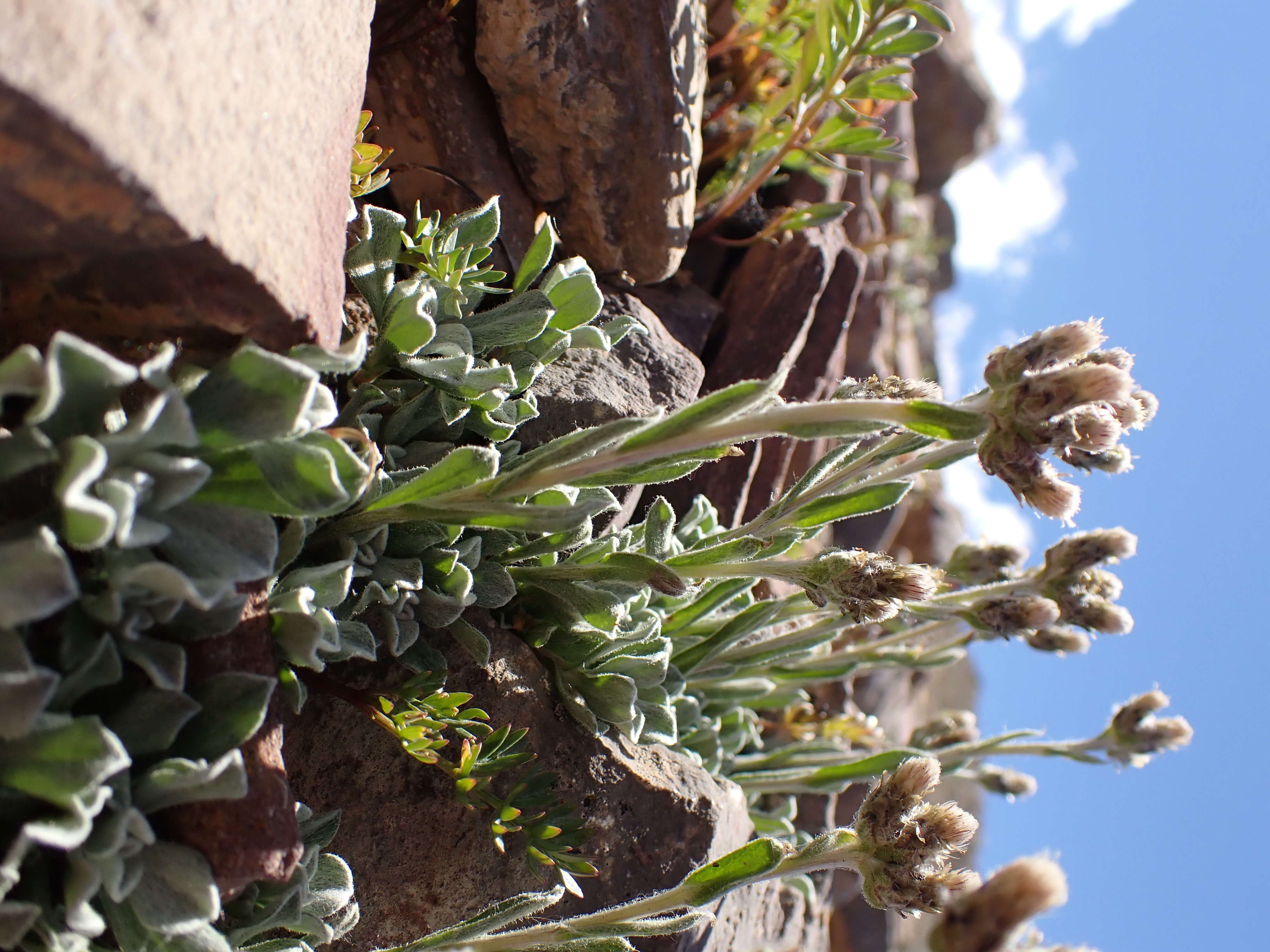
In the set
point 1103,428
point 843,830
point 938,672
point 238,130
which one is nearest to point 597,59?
point 238,130

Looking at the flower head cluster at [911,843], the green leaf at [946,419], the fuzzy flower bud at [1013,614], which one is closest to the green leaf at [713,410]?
the green leaf at [946,419]

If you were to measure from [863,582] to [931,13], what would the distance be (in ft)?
6.02

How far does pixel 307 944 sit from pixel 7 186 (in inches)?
53.4

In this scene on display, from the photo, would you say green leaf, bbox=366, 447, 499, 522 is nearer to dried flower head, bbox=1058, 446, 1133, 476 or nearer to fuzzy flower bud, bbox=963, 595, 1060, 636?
dried flower head, bbox=1058, 446, 1133, 476

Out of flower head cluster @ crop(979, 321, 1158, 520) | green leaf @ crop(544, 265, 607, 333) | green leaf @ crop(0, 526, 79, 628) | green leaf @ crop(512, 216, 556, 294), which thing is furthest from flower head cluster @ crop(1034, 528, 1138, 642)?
green leaf @ crop(0, 526, 79, 628)

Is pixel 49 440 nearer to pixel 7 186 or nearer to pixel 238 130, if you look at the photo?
pixel 7 186

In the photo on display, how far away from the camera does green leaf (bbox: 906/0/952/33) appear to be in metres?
2.59

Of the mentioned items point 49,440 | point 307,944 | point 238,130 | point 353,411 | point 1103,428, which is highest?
point 1103,428

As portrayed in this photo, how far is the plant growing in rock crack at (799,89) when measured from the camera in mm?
2740

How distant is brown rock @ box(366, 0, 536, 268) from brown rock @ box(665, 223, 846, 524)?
0.93m

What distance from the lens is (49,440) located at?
3.98ft

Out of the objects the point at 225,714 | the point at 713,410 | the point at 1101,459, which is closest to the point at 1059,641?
the point at 1101,459

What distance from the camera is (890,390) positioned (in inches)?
75.8

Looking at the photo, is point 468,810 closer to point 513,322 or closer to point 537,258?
point 513,322
